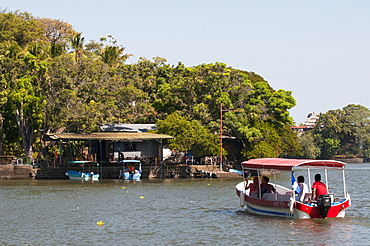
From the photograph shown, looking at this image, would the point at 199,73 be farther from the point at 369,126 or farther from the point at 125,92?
the point at 369,126

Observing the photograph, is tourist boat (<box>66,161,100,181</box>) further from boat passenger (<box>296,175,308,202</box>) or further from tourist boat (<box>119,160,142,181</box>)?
boat passenger (<box>296,175,308,202</box>)

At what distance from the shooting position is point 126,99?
6059 cm

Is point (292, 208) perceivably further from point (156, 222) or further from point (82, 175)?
point (82, 175)

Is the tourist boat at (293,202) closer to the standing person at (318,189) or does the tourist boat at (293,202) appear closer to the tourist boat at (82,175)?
the standing person at (318,189)

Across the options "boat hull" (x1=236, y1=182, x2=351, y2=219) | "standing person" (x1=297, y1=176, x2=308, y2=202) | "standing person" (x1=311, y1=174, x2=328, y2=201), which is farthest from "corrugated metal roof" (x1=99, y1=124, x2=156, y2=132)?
"standing person" (x1=311, y1=174, x2=328, y2=201)

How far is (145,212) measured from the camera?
94.3 ft

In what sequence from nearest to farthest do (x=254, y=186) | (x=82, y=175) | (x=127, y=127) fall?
(x=254, y=186) → (x=82, y=175) → (x=127, y=127)

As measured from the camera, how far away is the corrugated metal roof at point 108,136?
52.2 m

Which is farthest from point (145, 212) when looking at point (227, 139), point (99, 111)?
point (227, 139)

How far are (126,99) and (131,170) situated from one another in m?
10.1

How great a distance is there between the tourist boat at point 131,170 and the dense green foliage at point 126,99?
14.8 ft

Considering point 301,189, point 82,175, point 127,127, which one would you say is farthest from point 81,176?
point 301,189

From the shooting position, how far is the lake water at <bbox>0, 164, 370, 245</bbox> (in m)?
21.2

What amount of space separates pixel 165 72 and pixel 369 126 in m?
66.1
